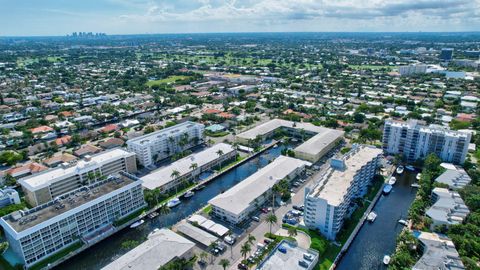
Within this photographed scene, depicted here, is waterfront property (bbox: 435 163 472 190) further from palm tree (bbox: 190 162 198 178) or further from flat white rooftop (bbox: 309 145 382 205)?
palm tree (bbox: 190 162 198 178)

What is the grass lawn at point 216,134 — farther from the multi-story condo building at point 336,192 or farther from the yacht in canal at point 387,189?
the yacht in canal at point 387,189

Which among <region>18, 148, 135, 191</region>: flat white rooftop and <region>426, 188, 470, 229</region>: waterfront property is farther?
<region>18, 148, 135, 191</region>: flat white rooftop

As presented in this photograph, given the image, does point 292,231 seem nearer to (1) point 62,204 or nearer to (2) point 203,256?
(2) point 203,256

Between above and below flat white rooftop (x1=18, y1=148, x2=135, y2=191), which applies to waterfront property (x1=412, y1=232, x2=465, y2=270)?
below

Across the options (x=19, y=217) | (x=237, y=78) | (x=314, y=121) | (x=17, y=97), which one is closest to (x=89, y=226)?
(x=19, y=217)

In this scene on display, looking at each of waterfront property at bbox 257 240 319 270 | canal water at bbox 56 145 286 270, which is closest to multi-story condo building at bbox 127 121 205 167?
canal water at bbox 56 145 286 270

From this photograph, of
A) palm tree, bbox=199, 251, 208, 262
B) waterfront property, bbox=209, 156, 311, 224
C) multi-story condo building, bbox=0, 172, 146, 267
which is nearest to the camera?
palm tree, bbox=199, 251, 208, 262

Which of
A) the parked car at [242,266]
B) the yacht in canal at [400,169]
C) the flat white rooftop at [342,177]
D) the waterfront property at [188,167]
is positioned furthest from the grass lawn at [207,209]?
the yacht in canal at [400,169]
